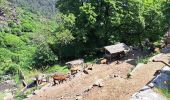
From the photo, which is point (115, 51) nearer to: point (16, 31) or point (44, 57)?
point (44, 57)

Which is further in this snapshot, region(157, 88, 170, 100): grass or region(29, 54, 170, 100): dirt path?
region(29, 54, 170, 100): dirt path

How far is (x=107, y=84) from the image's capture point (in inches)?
969

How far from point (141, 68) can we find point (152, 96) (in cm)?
1018

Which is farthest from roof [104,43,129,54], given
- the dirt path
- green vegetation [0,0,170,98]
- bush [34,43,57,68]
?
bush [34,43,57,68]

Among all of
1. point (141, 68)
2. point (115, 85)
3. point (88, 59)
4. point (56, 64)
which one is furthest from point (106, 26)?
point (115, 85)

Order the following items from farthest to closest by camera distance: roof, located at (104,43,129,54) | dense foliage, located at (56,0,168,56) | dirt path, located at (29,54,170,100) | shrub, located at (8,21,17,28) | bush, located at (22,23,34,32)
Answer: bush, located at (22,23,34,32), shrub, located at (8,21,17,28), dense foliage, located at (56,0,168,56), roof, located at (104,43,129,54), dirt path, located at (29,54,170,100)

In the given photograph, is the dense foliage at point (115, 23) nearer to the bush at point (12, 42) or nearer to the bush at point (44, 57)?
the bush at point (44, 57)

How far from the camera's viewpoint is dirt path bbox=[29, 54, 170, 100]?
23.2 meters

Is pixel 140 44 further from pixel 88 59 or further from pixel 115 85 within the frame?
pixel 115 85

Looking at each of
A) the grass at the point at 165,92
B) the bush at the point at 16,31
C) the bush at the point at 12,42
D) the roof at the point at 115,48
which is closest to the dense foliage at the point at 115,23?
the roof at the point at 115,48

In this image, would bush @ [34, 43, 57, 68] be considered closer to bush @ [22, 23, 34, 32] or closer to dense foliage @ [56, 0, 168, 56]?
dense foliage @ [56, 0, 168, 56]

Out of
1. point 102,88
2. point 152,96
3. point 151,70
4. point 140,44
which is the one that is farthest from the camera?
point 140,44

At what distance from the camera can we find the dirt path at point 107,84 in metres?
23.2

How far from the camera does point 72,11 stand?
157 feet
